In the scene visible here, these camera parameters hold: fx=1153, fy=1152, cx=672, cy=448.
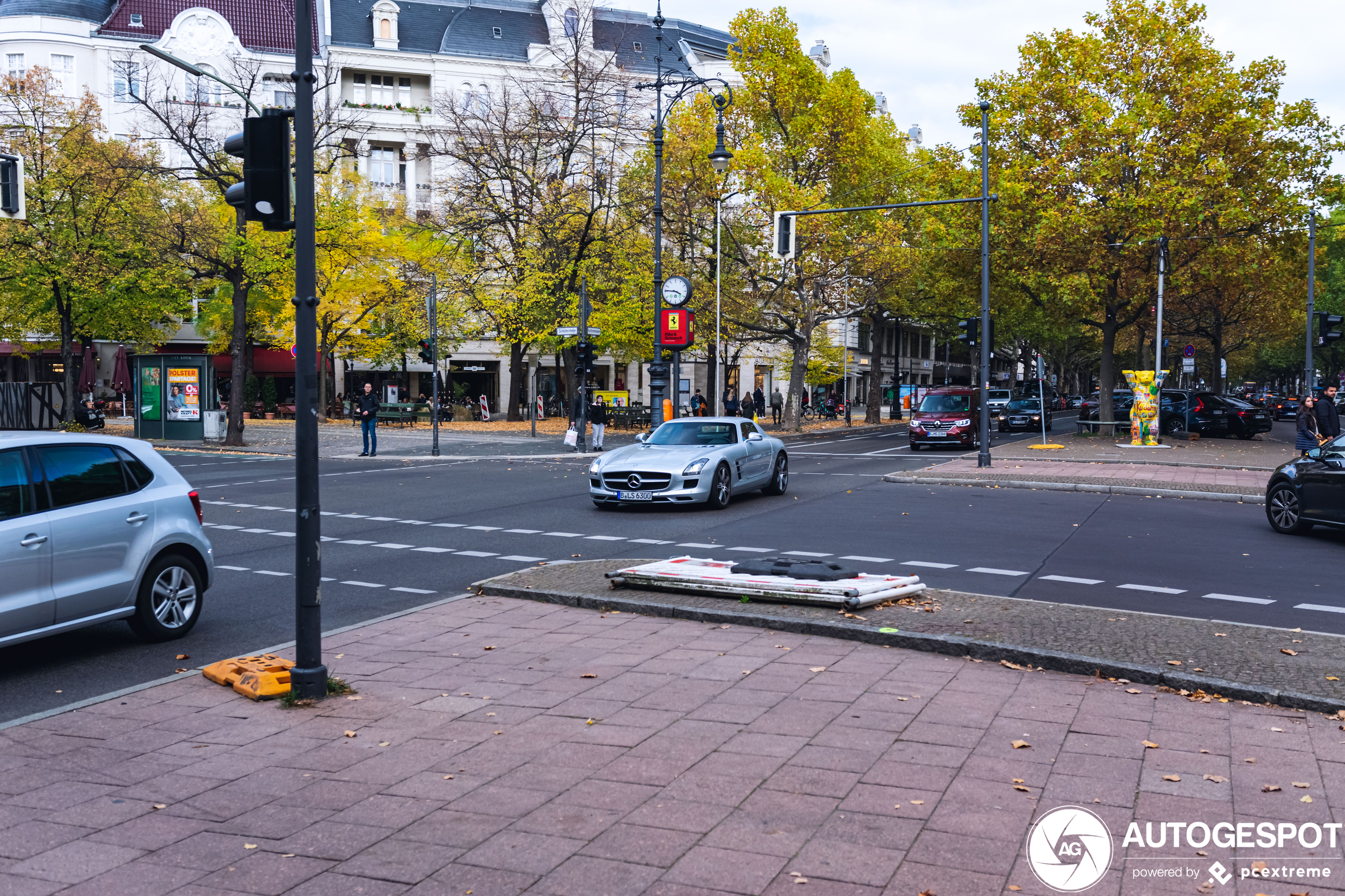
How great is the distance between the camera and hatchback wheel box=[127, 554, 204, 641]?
305 inches

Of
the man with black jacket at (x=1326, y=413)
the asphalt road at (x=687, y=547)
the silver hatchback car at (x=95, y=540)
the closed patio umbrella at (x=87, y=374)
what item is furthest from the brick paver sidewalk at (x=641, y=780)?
the closed patio umbrella at (x=87, y=374)

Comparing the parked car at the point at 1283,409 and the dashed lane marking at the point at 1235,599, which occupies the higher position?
the parked car at the point at 1283,409

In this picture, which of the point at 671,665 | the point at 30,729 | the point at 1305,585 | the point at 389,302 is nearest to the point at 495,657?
the point at 671,665

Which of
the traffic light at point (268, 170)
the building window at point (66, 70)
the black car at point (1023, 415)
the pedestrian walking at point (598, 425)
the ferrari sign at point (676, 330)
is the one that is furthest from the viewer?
the building window at point (66, 70)

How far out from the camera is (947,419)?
34.5 m

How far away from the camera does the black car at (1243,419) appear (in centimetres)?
4253

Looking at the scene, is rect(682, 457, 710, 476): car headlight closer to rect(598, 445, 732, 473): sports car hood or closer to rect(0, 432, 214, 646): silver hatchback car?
rect(598, 445, 732, 473): sports car hood

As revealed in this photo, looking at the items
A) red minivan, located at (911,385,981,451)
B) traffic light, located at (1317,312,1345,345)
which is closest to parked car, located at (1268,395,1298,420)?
traffic light, located at (1317,312,1345,345)

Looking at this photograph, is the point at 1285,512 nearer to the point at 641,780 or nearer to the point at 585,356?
the point at 641,780

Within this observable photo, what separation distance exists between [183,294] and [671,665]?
3672 centimetres

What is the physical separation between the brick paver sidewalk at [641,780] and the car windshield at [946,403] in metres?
28.8

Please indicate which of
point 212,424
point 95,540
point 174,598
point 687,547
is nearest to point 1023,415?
point 212,424

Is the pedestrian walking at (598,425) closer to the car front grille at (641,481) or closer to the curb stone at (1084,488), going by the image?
the curb stone at (1084,488)

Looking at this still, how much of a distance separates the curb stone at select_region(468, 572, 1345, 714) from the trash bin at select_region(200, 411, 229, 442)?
27.7 meters
